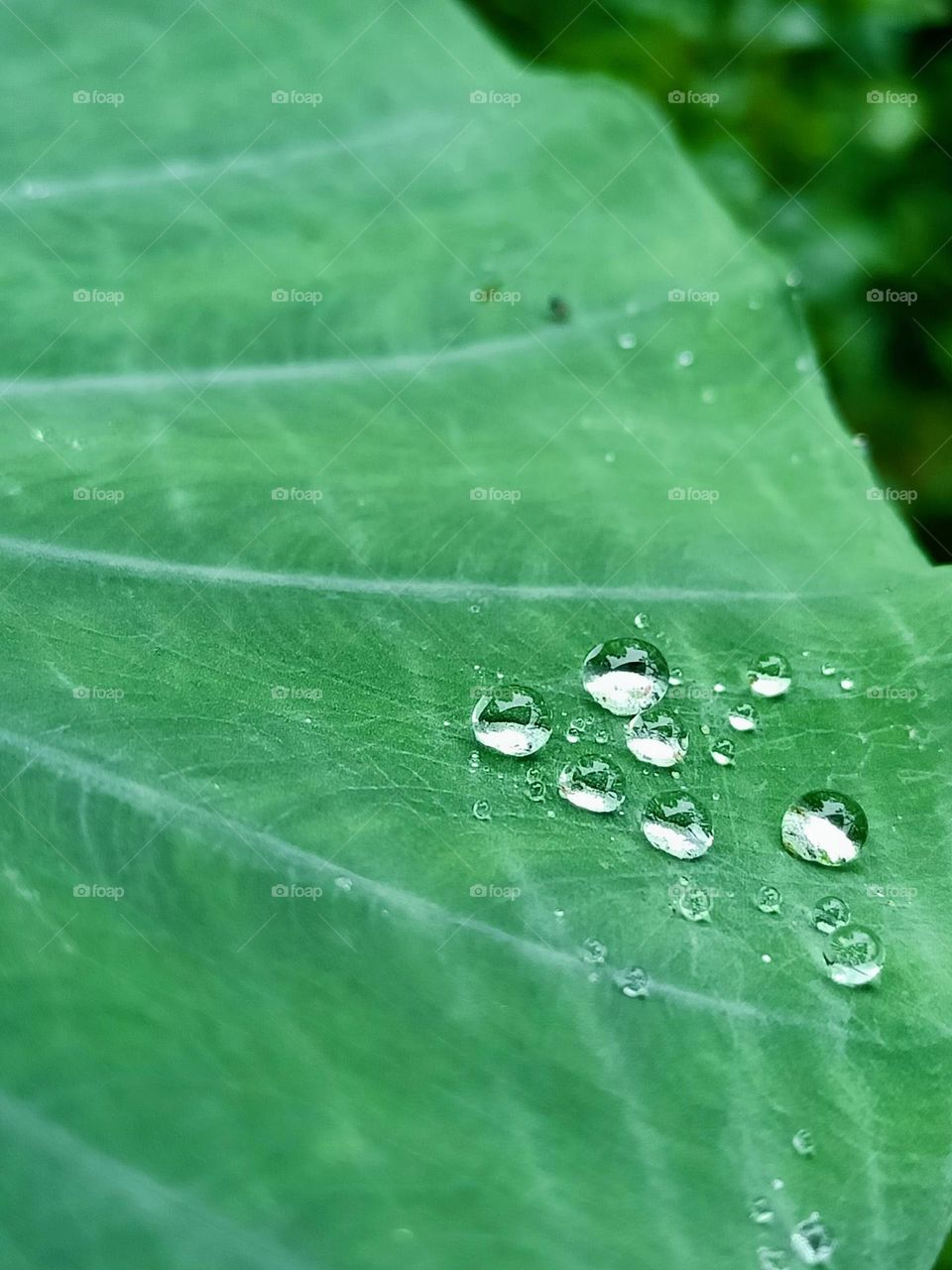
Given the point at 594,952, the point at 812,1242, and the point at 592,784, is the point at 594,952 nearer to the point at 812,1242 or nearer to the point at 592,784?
the point at 592,784

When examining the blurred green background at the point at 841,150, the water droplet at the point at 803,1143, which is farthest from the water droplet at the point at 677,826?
the blurred green background at the point at 841,150

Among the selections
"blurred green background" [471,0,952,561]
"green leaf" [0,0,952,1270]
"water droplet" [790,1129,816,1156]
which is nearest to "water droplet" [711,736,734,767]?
"green leaf" [0,0,952,1270]

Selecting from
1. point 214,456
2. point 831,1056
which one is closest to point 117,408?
point 214,456

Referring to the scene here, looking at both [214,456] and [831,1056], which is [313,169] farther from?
[831,1056]

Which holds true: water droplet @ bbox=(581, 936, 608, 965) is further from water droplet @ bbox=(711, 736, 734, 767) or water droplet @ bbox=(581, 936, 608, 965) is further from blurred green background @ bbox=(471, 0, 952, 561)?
blurred green background @ bbox=(471, 0, 952, 561)

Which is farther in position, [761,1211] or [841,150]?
[841,150]

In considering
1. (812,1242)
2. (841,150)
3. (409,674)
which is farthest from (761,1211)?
(841,150)

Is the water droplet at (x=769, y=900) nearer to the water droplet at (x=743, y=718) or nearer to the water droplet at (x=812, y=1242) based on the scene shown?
the water droplet at (x=743, y=718)
